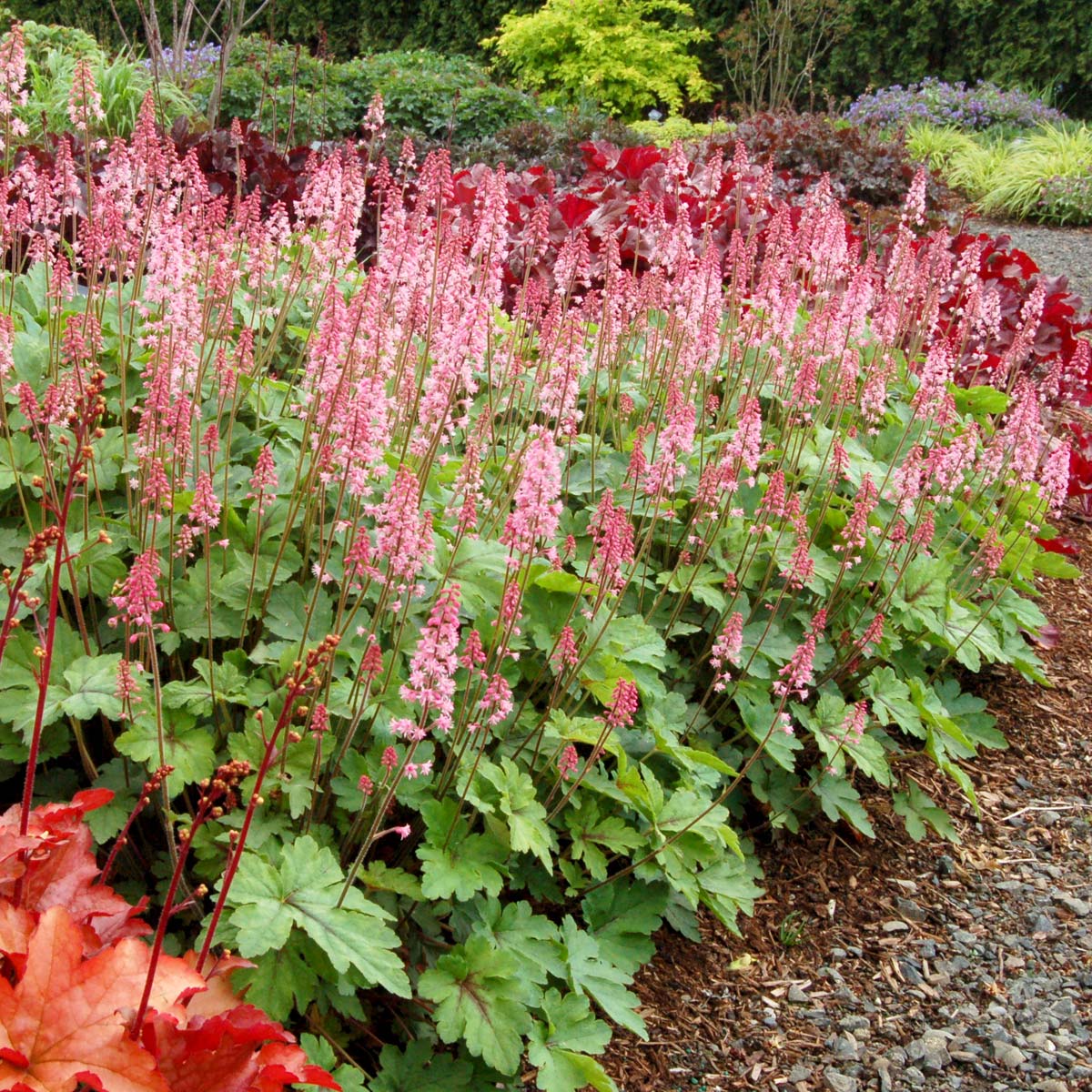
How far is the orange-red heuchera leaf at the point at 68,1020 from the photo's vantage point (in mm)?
1582

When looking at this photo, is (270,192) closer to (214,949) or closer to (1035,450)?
(1035,450)

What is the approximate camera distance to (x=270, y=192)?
6.71 meters

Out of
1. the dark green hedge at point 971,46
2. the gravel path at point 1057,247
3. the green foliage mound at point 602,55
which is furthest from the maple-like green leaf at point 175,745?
the dark green hedge at point 971,46

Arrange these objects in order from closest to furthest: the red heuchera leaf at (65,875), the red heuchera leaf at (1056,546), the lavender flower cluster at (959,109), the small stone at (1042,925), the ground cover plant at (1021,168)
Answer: the red heuchera leaf at (65,875), the small stone at (1042,925), the red heuchera leaf at (1056,546), the ground cover plant at (1021,168), the lavender flower cluster at (959,109)

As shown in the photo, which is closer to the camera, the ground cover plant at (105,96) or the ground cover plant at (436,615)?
the ground cover plant at (436,615)

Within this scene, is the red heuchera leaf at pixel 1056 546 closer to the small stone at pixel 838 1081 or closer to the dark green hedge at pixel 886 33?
the small stone at pixel 838 1081

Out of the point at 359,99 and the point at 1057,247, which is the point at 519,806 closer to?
the point at 359,99

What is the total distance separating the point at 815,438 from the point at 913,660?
1.00 m

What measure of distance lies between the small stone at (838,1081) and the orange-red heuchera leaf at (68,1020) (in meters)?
1.94

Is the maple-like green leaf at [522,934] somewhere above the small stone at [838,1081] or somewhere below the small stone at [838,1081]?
above

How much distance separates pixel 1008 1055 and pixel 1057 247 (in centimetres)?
1195

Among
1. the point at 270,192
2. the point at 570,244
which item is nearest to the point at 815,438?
the point at 570,244

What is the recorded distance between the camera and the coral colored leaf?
158cm

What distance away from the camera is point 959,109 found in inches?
742
